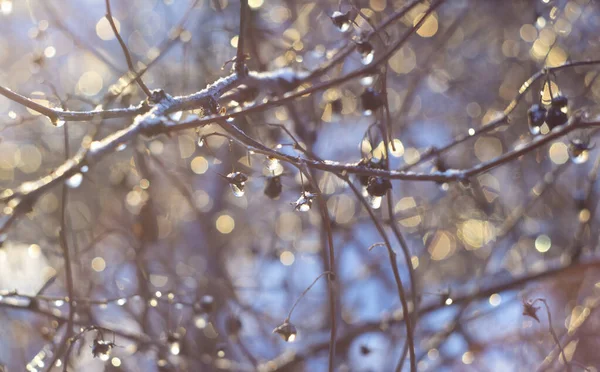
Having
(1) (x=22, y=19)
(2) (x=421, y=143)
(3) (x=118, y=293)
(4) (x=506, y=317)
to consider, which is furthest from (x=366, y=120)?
(1) (x=22, y=19)

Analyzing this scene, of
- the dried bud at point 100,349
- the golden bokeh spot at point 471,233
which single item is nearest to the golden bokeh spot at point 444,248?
the golden bokeh spot at point 471,233

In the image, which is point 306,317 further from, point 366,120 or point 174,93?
point 174,93

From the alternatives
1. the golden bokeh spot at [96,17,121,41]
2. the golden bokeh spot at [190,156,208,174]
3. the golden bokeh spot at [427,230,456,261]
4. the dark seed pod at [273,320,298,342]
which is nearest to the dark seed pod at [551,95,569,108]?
the dark seed pod at [273,320,298,342]

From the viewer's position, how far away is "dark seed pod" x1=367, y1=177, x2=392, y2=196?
55.7 inches

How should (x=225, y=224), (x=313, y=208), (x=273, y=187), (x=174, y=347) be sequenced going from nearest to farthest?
1. (x=273, y=187)
2. (x=174, y=347)
3. (x=313, y=208)
4. (x=225, y=224)

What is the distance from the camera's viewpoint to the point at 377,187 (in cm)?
142

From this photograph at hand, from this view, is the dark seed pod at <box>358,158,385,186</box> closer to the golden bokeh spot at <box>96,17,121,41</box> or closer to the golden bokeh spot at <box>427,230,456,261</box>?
the golden bokeh spot at <box>427,230,456,261</box>

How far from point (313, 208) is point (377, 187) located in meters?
1.58

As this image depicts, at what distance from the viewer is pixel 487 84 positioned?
12.4ft

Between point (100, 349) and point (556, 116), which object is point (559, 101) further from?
point (100, 349)

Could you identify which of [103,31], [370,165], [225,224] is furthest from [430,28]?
[370,165]

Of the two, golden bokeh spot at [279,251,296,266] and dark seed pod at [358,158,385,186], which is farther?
golden bokeh spot at [279,251,296,266]

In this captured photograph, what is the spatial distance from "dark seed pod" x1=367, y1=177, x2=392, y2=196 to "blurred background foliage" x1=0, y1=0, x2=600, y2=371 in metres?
1.13

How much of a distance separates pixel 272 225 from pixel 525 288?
1.77 m
